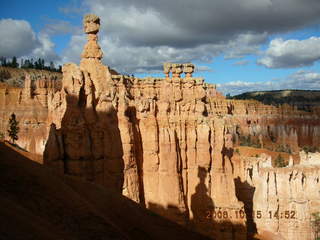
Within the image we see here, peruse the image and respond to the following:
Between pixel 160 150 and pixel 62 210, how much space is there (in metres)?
13.1

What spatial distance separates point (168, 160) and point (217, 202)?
414cm

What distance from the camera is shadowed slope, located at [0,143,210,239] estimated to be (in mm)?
10172

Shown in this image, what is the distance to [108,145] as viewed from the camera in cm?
2041

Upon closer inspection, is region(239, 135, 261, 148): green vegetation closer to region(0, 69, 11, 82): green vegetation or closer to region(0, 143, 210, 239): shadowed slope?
region(0, 69, 11, 82): green vegetation

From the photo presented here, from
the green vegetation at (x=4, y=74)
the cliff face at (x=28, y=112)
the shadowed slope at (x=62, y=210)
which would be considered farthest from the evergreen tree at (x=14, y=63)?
the shadowed slope at (x=62, y=210)

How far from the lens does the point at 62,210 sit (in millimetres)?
12398

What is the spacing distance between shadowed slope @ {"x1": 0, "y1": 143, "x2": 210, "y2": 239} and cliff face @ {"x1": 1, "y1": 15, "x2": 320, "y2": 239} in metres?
3.28

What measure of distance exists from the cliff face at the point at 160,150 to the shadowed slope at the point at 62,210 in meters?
3.28

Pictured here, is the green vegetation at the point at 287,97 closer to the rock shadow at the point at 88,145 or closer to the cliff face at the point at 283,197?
the cliff face at the point at 283,197

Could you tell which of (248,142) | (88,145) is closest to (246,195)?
(88,145)

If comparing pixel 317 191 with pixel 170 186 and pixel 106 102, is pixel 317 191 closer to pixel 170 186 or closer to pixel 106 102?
pixel 170 186

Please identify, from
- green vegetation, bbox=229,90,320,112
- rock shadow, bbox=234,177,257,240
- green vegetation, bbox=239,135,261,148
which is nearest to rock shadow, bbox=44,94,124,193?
rock shadow, bbox=234,177,257,240

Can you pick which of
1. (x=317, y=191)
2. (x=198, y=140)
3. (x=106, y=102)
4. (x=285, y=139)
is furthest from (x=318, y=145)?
(x=106, y=102)

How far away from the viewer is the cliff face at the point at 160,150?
19047mm
